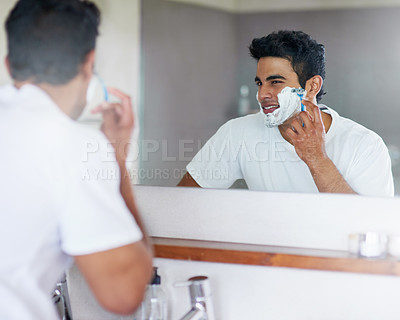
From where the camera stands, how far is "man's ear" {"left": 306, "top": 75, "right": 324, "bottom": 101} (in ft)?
3.65

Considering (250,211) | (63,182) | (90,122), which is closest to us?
(63,182)

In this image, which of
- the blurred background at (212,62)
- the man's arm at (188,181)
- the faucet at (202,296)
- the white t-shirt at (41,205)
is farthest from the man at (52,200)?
the man's arm at (188,181)

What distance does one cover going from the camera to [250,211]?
120cm

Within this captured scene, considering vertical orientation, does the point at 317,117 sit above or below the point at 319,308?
above

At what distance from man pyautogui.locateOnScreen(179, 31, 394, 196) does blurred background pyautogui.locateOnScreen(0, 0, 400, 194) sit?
0.02m

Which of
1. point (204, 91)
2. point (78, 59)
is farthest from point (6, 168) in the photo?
point (204, 91)

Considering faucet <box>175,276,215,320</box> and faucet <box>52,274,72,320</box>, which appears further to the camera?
faucet <box>52,274,72,320</box>

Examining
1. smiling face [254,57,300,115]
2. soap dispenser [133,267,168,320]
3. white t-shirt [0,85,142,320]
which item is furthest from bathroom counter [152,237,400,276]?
white t-shirt [0,85,142,320]

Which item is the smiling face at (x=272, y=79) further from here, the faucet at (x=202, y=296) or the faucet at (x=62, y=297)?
the faucet at (x=62, y=297)

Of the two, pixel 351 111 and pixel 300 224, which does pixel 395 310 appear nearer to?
pixel 300 224

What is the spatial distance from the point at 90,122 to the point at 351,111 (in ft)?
1.80

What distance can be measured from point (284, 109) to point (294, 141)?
0.08m

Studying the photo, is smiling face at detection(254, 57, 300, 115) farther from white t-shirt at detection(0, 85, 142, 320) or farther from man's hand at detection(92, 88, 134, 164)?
white t-shirt at detection(0, 85, 142, 320)

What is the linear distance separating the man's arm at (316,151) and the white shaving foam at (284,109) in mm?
17
